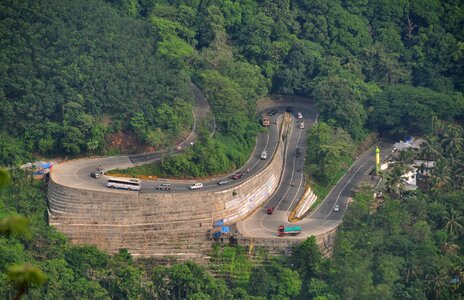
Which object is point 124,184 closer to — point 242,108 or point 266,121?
point 242,108

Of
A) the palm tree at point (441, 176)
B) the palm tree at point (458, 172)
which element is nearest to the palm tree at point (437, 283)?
the palm tree at point (441, 176)

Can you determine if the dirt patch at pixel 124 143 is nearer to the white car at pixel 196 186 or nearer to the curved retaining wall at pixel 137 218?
the white car at pixel 196 186

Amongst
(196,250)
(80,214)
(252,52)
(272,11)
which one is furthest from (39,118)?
(272,11)

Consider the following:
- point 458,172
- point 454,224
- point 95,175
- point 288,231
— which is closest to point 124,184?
point 95,175

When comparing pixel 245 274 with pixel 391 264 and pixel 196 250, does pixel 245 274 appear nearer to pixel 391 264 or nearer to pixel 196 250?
pixel 196 250

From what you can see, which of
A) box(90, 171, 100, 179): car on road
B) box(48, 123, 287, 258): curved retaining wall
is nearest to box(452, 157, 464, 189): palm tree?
box(48, 123, 287, 258): curved retaining wall
